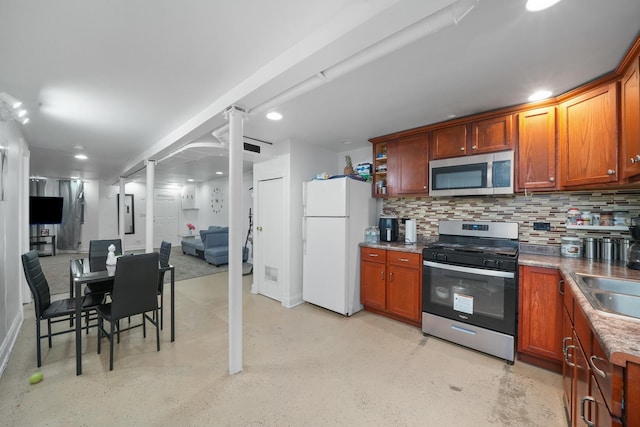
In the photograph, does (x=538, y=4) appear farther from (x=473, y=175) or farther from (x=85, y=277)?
(x=85, y=277)

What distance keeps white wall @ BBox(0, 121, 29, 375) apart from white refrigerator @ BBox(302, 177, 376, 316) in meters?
2.87

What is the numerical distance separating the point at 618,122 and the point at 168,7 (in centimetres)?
297

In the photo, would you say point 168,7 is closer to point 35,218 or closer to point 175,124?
point 175,124

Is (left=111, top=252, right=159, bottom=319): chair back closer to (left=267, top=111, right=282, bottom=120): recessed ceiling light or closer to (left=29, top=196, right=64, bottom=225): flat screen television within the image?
(left=267, top=111, right=282, bottom=120): recessed ceiling light

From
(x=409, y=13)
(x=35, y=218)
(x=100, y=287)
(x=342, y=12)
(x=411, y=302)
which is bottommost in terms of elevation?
(x=411, y=302)

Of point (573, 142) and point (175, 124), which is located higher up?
point (175, 124)

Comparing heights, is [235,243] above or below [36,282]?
above

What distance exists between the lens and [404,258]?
2.86 meters

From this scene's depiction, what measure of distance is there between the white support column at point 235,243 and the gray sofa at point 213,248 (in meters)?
3.74

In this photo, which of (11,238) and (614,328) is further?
(11,238)

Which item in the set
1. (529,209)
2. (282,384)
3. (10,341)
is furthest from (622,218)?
(10,341)

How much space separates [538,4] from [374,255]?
248 cm

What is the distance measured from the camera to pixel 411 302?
2.81 metres

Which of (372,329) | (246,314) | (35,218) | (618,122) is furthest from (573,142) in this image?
(35,218)
